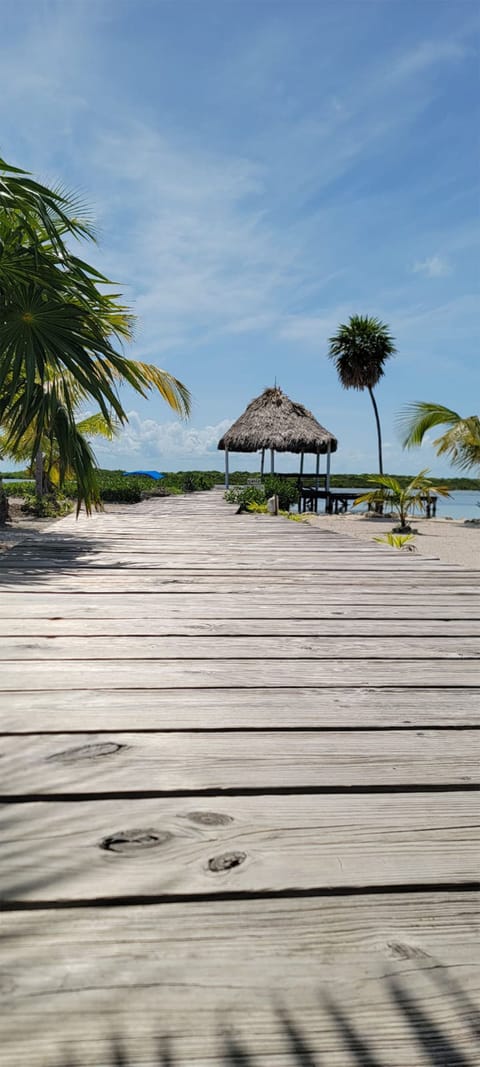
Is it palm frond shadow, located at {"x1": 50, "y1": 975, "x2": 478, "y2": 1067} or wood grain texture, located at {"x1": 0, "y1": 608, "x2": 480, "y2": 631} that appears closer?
palm frond shadow, located at {"x1": 50, "y1": 975, "x2": 478, "y2": 1067}

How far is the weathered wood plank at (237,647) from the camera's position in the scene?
92.4 inches

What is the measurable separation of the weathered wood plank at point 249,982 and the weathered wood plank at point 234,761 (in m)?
0.38

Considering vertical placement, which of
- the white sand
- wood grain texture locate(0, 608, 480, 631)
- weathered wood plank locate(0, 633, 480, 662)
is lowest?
the white sand

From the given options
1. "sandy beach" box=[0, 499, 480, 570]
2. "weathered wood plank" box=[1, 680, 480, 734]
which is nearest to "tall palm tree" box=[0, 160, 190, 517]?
"sandy beach" box=[0, 499, 480, 570]

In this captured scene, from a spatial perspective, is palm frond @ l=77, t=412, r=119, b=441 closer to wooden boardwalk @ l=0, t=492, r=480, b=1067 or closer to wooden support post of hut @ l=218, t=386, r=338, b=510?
wooden support post of hut @ l=218, t=386, r=338, b=510

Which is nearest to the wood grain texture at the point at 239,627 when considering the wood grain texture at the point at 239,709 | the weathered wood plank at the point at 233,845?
the wood grain texture at the point at 239,709

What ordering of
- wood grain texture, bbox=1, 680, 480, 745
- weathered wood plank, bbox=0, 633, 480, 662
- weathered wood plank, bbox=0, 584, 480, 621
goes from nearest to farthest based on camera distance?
wood grain texture, bbox=1, 680, 480, 745 → weathered wood plank, bbox=0, 633, 480, 662 → weathered wood plank, bbox=0, 584, 480, 621

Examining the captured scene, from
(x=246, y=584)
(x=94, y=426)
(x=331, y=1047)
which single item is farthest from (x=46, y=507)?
(x=331, y=1047)

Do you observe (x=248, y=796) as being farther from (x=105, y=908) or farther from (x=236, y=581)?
(x=236, y=581)

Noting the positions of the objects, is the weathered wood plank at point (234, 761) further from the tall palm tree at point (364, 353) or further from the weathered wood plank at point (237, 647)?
the tall palm tree at point (364, 353)

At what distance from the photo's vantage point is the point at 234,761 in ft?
4.95

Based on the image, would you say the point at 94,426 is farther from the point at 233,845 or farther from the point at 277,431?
the point at 233,845

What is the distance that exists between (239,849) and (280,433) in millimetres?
24936

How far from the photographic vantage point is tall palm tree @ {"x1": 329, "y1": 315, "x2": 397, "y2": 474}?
2905 centimetres
